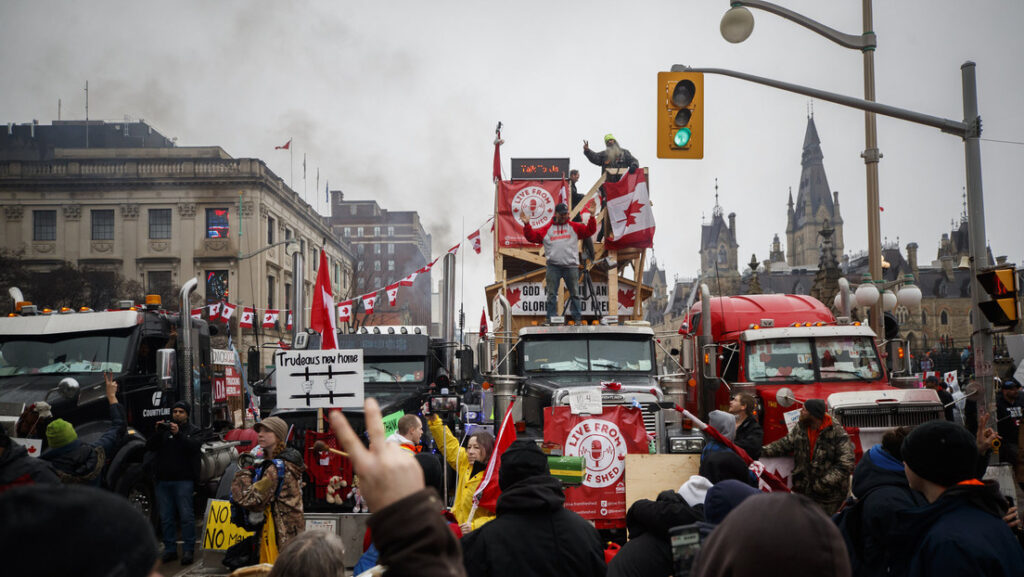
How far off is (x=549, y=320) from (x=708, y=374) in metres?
2.57

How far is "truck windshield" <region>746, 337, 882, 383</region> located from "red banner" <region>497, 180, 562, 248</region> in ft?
17.1

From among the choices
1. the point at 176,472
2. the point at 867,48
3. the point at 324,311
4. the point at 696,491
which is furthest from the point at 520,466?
the point at 867,48

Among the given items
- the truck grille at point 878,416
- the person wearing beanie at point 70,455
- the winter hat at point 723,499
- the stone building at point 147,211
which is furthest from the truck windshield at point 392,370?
the stone building at point 147,211

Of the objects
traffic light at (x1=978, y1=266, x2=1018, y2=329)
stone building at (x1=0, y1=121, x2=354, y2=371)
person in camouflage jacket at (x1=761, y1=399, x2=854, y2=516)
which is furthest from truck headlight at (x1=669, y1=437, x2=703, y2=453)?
stone building at (x1=0, y1=121, x2=354, y2=371)

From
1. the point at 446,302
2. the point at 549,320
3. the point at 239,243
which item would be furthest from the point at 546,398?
the point at 239,243

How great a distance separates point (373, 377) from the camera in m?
12.5

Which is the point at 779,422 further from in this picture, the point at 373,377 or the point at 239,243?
the point at 239,243

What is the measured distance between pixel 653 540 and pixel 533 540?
601mm

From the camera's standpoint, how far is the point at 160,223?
4869 centimetres

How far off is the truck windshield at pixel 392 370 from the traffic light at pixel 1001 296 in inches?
318

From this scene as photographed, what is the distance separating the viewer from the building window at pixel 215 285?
4784 centimetres

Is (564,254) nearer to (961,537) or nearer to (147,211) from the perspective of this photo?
(961,537)

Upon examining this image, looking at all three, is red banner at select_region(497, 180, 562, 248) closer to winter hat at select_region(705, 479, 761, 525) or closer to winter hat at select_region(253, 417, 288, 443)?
winter hat at select_region(253, 417, 288, 443)

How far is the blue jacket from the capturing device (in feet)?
9.71
